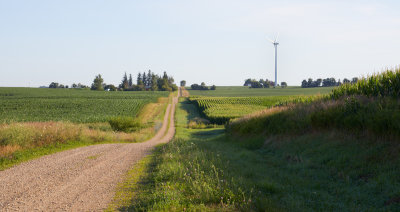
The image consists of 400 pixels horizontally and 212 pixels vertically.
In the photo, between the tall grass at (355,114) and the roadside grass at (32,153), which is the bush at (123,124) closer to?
the roadside grass at (32,153)

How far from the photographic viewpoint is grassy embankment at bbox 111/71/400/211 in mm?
6730

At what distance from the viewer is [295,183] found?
8.89 m

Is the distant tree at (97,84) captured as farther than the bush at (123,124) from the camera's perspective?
Yes

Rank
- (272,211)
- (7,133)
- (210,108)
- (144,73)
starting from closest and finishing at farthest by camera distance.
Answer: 1. (272,211)
2. (7,133)
3. (210,108)
4. (144,73)

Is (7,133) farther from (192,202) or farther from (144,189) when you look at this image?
(192,202)

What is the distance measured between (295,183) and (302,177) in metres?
1.09

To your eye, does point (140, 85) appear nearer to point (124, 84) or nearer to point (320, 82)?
point (124, 84)

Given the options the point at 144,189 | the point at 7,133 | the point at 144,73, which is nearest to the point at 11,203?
the point at 144,189

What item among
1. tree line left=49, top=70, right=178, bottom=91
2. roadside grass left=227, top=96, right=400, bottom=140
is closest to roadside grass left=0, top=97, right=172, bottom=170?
roadside grass left=227, top=96, right=400, bottom=140

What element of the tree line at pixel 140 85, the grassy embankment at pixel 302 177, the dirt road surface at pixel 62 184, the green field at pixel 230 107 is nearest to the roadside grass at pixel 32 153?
the dirt road surface at pixel 62 184

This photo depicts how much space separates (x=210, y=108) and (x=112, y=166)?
2227 inches

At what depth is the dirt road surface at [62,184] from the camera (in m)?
7.32

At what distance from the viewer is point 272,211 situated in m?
5.88

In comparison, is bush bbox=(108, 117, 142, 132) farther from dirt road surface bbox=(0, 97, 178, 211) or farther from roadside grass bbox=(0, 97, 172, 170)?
dirt road surface bbox=(0, 97, 178, 211)
